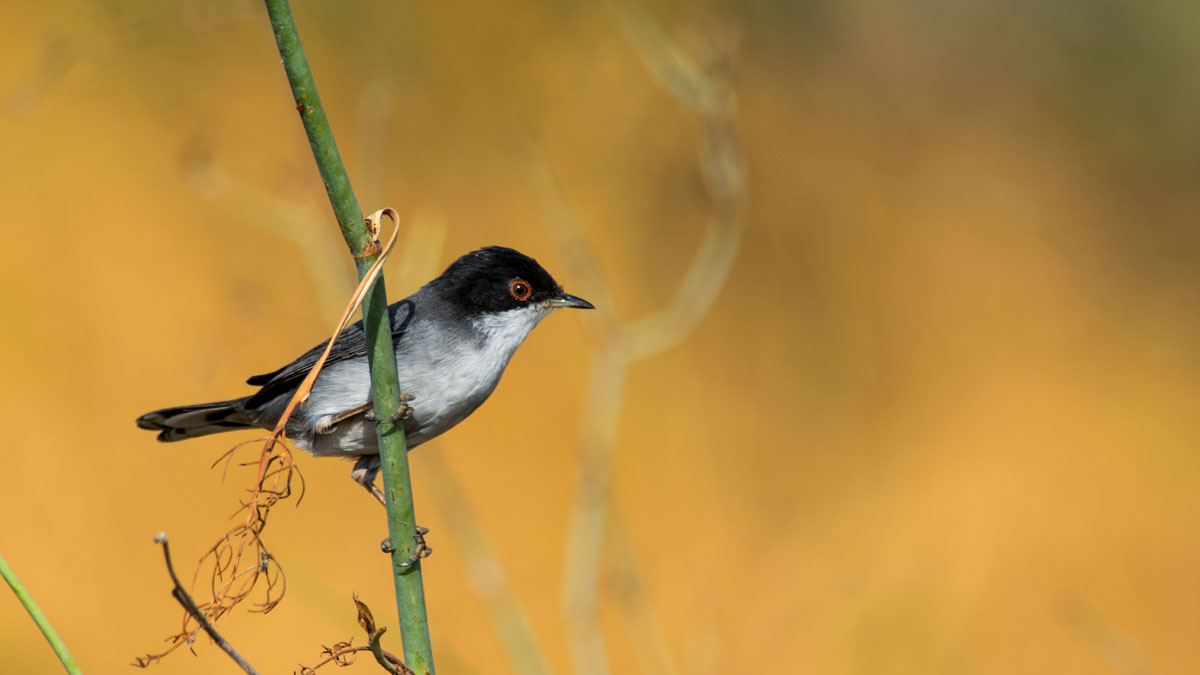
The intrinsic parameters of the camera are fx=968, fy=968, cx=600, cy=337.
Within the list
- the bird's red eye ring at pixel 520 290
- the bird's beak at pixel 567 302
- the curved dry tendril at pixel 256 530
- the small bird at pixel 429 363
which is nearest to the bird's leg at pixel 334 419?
the small bird at pixel 429 363

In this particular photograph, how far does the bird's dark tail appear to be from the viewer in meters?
4.14

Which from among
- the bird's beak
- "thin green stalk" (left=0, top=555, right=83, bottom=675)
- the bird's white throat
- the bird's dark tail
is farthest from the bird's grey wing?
"thin green stalk" (left=0, top=555, right=83, bottom=675)

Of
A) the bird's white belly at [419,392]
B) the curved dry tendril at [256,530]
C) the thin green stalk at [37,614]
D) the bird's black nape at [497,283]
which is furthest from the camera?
the bird's black nape at [497,283]

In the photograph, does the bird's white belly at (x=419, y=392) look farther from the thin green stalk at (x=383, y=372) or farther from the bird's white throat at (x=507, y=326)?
the thin green stalk at (x=383, y=372)

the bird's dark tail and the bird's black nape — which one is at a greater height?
the bird's dark tail

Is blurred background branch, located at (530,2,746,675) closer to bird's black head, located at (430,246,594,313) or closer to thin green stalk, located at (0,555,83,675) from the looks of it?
bird's black head, located at (430,246,594,313)

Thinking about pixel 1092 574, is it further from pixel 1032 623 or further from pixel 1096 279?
pixel 1096 279

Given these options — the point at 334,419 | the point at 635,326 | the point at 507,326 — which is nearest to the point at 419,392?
the point at 334,419

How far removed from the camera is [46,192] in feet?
26.3

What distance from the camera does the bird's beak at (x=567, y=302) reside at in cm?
385

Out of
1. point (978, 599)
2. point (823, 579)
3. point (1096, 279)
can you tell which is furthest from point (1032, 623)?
point (1096, 279)

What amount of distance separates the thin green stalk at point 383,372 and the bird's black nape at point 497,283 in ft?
6.04

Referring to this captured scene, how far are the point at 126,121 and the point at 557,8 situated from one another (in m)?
3.97

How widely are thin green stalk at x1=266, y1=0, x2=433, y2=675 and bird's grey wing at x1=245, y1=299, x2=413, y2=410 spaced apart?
1.77m
